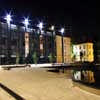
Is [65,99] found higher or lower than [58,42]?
lower

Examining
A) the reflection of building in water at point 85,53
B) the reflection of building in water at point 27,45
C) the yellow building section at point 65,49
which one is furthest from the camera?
the reflection of building in water at point 85,53

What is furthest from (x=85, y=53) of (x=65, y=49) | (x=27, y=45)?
(x=27, y=45)

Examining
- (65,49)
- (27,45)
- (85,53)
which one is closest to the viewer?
(27,45)

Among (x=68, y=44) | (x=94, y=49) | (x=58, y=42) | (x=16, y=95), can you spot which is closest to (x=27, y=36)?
(x=58, y=42)

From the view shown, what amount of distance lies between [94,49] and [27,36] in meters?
14.6

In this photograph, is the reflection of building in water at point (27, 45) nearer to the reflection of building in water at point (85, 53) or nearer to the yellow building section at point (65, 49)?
the yellow building section at point (65, 49)

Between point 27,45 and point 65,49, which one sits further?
point 65,49

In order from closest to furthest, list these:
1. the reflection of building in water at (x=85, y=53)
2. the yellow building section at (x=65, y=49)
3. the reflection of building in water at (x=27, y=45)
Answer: the reflection of building in water at (x=27, y=45) < the yellow building section at (x=65, y=49) < the reflection of building in water at (x=85, y=53)

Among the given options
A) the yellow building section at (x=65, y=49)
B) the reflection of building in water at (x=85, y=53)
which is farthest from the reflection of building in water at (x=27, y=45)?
the reflection of building in water at (x=85, y=53)

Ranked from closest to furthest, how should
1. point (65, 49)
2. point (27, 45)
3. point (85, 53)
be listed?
point (27, 45) → point (65, 49) → point (85, 53)

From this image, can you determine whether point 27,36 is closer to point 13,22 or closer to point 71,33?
point 13,22

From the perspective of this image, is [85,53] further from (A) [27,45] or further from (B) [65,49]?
(A) [27,45]

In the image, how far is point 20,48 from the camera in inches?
1029

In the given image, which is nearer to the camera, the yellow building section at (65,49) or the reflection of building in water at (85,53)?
the yellow building section at (65,49)
